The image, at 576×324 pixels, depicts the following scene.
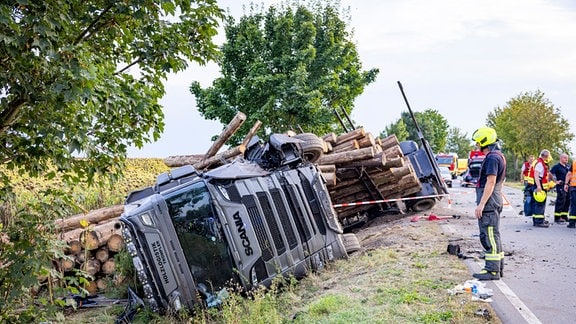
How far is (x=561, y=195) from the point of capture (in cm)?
1351

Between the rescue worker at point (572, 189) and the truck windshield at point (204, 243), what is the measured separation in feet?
28.8

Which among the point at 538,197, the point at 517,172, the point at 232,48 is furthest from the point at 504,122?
the point at 538,197

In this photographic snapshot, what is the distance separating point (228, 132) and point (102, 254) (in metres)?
3.98

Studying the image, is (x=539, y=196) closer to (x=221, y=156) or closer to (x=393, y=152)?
(x=393, y=152)

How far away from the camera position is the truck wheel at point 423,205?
15297 mm

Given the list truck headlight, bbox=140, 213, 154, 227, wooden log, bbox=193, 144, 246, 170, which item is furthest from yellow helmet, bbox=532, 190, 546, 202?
truck headlight, bbox=140, 213, 154, 227

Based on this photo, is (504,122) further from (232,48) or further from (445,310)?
(445,310)

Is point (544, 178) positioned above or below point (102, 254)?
below

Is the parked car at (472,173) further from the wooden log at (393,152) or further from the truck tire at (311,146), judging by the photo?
the truck tire at (311,146)

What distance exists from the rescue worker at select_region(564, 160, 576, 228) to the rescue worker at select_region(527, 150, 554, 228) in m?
0.36

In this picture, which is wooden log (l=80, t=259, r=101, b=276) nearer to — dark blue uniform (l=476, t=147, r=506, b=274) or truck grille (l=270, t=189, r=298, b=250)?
truck grille (l=270, t=189, r=298, b=250)

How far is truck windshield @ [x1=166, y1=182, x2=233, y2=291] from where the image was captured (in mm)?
7328

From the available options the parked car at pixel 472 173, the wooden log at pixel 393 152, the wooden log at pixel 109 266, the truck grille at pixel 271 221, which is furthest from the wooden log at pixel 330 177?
the parked car at pixel 472 173

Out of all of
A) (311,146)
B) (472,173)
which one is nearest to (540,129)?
(472,173)
